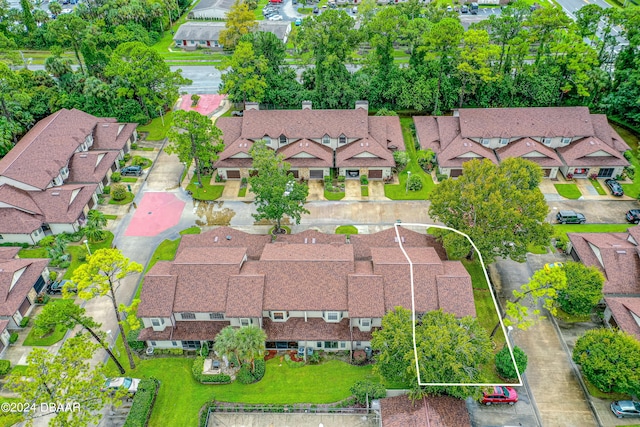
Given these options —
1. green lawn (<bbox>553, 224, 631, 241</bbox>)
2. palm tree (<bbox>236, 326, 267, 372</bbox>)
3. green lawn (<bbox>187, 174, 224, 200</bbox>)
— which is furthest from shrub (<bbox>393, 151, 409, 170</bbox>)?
palm tree (<bbox>236, 326, 267, 372</bbox>)

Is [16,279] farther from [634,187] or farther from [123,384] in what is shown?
[634,187]

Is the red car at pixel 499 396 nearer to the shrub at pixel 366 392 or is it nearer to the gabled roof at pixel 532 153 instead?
the shrub at pixel 366 392

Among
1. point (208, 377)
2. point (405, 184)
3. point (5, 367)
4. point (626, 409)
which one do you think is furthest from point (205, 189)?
point (626, 409)

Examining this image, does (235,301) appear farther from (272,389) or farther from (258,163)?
(258,163)

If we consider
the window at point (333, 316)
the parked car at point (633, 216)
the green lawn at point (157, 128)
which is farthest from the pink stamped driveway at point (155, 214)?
the parked car at point (633, 216)

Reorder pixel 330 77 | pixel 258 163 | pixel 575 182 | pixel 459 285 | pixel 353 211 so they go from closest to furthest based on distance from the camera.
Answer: pixel 459 285, pixel 258 163, pixel 353 211, pixel 575 182, pixel 330 77

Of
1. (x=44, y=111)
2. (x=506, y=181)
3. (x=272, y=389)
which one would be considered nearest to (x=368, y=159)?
(x=506, y=181)

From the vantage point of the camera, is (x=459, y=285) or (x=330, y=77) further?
(x=330, y=77)
